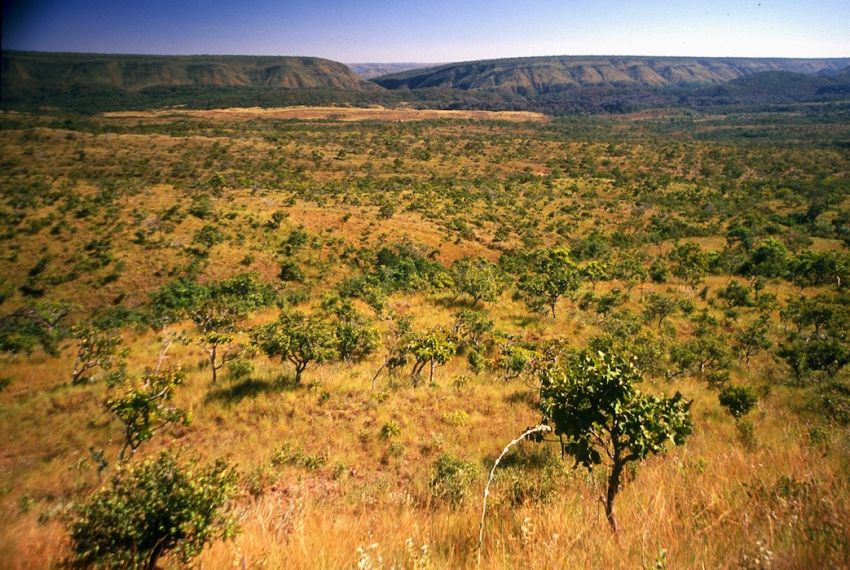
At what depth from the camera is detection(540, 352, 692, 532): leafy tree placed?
5.07 metres

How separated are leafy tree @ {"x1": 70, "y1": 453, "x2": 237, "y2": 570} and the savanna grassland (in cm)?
20

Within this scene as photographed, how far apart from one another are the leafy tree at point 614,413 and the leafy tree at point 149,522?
4.36 meters

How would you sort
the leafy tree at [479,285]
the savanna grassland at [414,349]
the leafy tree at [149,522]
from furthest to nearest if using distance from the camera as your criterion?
the leafy tree at [479,285]
the savanna grassland at [414,349]
the leafy tree at [149,522]

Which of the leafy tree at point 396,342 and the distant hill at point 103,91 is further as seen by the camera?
the distant hill at point 103,91

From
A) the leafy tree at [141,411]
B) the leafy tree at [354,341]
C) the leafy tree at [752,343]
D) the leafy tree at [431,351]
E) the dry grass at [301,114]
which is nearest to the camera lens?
the leafy tree at [141,411]

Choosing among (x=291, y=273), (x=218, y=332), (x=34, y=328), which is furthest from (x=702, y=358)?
(x=34, y=328)

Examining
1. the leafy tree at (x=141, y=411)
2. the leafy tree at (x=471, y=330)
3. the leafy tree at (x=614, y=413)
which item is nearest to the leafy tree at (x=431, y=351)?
the leafy tree at (x=471, y=330)

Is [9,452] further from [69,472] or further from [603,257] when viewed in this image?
[603,257]

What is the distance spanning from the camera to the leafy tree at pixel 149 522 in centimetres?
398

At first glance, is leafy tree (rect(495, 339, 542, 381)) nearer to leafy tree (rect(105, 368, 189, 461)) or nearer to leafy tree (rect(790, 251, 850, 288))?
leafy tree (rect(105, 368, 189, 461))

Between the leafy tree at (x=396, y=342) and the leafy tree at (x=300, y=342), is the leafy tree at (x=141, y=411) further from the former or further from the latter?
the leafy tree at (x=396, y=342)

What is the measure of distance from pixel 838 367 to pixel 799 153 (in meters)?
95.7

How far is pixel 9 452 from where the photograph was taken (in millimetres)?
10359

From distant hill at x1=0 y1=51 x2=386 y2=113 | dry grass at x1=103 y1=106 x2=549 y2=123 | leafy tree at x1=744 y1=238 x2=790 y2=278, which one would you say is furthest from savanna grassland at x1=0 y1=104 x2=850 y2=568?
distant hill at x1=0 y1=51 x2=386 y2=113
